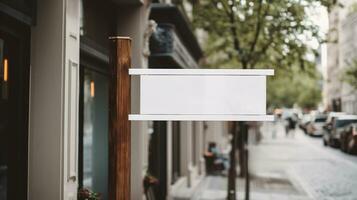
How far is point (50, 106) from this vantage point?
525 centimetres

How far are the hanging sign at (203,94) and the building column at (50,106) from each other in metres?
2.15

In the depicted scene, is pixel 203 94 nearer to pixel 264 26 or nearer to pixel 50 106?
pixel 50 106

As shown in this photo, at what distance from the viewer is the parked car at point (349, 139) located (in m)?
23.7

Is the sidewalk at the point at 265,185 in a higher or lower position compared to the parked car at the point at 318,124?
lower

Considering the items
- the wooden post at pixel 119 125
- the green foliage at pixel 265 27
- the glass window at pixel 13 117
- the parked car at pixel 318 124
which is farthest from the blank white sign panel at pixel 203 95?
the parked car at pixel 318 124

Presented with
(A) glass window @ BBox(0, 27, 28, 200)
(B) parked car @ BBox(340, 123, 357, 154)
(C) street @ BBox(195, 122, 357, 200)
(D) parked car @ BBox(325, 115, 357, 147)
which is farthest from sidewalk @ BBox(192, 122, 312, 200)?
(A) glass window @ BBox(0, 27, 28, 200)

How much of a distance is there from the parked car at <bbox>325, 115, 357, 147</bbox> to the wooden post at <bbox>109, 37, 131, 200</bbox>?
25.0 meters

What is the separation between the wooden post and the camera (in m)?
3.23

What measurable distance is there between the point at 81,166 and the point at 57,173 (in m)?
1.75

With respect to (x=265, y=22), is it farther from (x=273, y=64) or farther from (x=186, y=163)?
(x=186, y=163)

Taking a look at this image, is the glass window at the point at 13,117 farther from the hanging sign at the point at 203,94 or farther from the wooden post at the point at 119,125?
the hanging sign at the point at 203,94

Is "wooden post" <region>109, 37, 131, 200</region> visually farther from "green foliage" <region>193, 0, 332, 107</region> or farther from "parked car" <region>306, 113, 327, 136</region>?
"parked car" <region>306, 113, 327, 136</region>

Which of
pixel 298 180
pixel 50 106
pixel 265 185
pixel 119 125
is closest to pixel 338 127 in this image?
pixel 298 180

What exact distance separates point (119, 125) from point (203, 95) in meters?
0.57
